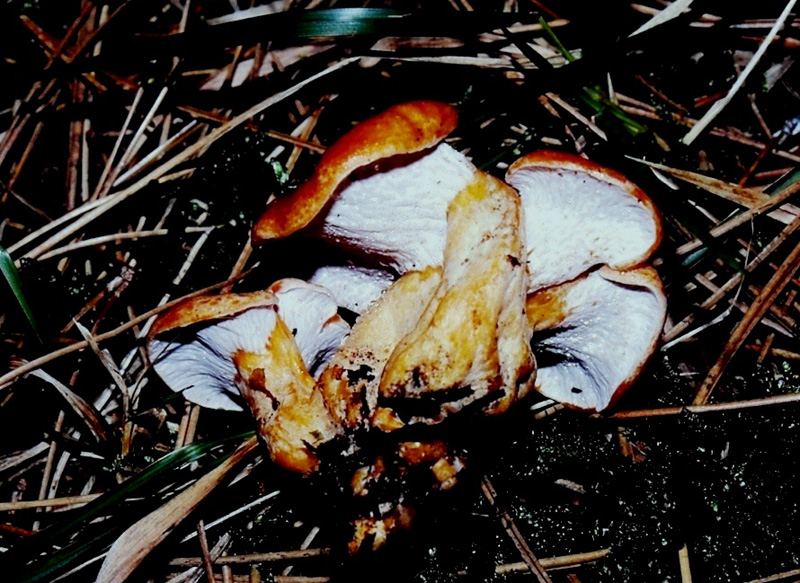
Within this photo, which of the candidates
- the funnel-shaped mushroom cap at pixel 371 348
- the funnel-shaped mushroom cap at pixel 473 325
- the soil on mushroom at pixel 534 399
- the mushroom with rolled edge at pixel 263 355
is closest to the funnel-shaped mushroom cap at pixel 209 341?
the mushroom with rolled edge at pixel 263 355

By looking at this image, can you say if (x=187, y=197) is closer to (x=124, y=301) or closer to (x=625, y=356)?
(x=124, y=301)

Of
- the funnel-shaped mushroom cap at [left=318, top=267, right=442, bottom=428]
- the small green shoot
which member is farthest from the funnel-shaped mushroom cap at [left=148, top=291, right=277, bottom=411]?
the small green shoot

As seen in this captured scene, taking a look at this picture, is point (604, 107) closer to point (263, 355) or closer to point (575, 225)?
point (575, 225)

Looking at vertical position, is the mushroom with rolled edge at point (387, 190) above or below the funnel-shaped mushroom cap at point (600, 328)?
above

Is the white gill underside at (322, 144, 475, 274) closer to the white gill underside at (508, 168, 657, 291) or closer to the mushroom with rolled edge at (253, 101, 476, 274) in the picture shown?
the mushroom with rolled edge at (253, 101, 476, 274)

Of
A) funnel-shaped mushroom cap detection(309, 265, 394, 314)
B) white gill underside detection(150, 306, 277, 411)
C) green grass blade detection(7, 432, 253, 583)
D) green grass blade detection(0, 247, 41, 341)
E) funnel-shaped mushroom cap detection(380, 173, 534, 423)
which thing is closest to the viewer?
funnel-shaped mushroom cap detection(380, 173, 534, 423)

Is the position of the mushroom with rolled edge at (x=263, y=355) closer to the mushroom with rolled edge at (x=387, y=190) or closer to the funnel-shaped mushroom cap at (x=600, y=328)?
the mushroom with rolled edge at (x=387, y=190)

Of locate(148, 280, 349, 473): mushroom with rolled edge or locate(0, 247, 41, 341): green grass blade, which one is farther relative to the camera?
locate(0, 247, 41, 341): green grass blade

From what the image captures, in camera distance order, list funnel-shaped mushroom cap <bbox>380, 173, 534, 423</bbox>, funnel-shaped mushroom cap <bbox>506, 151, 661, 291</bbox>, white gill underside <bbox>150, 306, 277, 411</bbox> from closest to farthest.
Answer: funnel-shaped mushroom cap <bbox>380, 173, 534, 423</bbox>, funnel-shaped mushroom cap <bbox>506, 151, 661, 291</bbox>, white gill underside <bbox>150, 306, 277, 411</bbox>

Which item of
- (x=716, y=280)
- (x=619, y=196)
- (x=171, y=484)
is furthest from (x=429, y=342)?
(x=716, y=280)
